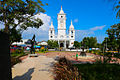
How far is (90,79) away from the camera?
3.54 meters

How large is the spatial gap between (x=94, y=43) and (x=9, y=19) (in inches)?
2532

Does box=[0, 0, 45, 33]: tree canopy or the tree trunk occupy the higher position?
box=[0, 0, 45, 33]: tree canopy

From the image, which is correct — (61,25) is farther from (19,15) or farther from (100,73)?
(100,73)

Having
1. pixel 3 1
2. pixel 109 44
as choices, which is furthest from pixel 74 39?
pixel 3 1

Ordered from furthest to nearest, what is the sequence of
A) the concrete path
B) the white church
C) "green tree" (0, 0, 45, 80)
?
the white church, "green tree" (0, 0, 45, 80), the concrete path

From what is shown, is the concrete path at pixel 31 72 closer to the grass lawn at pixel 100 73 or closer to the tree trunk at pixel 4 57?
the grass lawn at pixel 100 73

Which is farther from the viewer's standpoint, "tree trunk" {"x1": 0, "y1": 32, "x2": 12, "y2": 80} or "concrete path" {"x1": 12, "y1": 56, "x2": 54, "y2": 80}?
"concrete path" {"x1": 12, "y1": 56, "x2": 54, "y2": 80}

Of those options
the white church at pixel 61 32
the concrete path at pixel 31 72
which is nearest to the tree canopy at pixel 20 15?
the concrete path at pixel 31 72

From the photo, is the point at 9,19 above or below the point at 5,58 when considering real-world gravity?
above

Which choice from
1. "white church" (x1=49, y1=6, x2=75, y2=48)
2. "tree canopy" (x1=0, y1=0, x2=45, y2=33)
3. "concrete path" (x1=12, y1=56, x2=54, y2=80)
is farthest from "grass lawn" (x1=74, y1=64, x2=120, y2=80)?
"white church" (x1=49, y1=6, x2=75, y2=48)

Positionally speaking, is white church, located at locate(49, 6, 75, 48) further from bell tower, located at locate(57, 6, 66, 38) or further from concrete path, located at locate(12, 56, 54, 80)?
concrete path, located at locate(12, 56, 54, 80)

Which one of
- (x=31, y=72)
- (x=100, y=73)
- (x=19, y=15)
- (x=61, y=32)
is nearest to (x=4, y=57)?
(x=100, y=73)

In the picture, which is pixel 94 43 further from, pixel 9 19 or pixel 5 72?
pixel 5 72

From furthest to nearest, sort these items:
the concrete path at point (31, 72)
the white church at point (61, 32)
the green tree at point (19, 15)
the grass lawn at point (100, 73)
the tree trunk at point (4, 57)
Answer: the white church at point (61, 32)
the green tree at point (19, 15)
the concrete path at point (31, 72)
the grass lawn at point (100, 73)
the tree trunk at point (4, 57)
